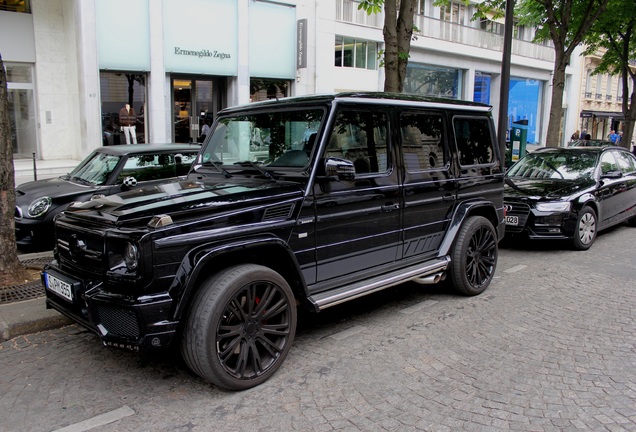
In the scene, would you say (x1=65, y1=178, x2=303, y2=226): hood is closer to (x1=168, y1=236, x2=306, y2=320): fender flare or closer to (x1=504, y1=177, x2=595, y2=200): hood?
(x1=168, y1=236, x2=306, y2=320): fender flare

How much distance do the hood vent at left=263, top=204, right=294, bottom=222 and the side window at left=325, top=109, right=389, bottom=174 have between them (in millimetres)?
653

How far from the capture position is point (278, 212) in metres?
3.90

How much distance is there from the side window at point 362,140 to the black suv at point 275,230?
0.01m

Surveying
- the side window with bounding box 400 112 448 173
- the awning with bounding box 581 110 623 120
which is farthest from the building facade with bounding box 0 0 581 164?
the awning with bounding box 581 110 623 120

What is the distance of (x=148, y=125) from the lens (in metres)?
16.9

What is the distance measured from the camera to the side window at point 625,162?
32.8 feet

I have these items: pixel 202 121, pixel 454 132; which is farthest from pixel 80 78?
pixel 454 132

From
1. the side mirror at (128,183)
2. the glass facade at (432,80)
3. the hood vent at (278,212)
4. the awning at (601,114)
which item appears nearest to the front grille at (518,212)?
the hood vent at (278,212)

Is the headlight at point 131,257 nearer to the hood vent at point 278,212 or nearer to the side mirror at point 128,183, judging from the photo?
the hood vent at point 278,212

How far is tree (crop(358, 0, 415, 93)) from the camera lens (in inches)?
352

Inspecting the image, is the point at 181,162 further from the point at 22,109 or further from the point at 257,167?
the point at 22,109

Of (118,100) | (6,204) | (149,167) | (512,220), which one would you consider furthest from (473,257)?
(118,100)

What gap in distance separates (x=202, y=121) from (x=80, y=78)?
435 centimetres

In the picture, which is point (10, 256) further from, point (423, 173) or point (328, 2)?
point (328, 2)
